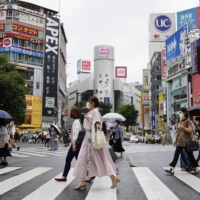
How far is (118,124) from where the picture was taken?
1358 cm

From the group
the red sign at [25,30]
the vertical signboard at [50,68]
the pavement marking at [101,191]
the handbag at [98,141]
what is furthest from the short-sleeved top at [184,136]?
the red sign at [25,30]

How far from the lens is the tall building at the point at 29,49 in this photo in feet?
174

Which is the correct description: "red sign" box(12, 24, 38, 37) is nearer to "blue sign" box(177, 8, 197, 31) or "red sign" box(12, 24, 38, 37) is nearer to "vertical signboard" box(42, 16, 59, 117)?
"vertical signboard" box(42, 16, 59, 117)

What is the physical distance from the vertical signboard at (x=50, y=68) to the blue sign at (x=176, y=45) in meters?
21.4

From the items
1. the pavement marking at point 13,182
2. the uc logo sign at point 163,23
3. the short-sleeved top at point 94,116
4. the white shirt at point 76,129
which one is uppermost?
the uc logo sign at point 163,23

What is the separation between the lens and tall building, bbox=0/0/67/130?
5316cm

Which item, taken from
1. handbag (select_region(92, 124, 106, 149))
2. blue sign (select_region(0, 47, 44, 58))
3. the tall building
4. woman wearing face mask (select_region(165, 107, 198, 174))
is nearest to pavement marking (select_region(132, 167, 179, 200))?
woman wearing face mask (select_region(165, 107, 198, 174))

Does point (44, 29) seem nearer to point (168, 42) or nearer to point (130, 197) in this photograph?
point (168, 42)

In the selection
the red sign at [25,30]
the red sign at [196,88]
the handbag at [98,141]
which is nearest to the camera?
the handbag at [98,141]

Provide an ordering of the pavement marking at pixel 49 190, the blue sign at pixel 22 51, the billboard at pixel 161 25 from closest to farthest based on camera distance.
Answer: the pavement marking at pixel 49 190
the blue sign at pixel 22 51
the billboard at pixel 161 25

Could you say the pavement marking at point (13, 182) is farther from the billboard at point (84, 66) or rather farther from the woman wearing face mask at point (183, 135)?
the billboard at point (84, 66)

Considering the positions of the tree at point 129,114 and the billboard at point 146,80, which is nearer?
the tree at point 129,114

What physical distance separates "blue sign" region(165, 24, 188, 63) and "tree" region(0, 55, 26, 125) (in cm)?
3165

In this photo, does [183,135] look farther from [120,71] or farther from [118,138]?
[120,71]
